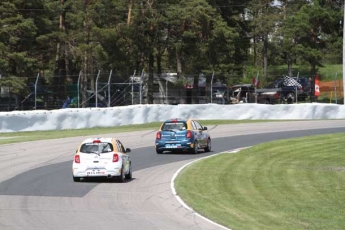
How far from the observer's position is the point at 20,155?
29.6 m

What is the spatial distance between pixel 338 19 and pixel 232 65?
12712 millimetres

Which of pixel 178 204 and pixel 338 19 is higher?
pixel 338 19

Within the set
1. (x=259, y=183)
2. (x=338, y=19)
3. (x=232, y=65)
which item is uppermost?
(x=338, y=19)

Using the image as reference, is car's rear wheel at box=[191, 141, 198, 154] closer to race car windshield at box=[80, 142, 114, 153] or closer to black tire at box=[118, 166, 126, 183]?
black tire at box=[118, 166, 126, 183]

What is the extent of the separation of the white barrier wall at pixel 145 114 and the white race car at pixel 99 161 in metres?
19.4

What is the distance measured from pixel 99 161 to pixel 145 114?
81.6 ft

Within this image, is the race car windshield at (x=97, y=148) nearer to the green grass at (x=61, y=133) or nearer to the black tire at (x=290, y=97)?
the green grass at (x=61, y=133)

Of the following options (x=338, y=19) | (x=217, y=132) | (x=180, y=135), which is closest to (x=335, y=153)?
(x=180, y=135)

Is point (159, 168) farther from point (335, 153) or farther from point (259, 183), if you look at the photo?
point (335, 153)

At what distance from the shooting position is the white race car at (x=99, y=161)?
69.4 ft

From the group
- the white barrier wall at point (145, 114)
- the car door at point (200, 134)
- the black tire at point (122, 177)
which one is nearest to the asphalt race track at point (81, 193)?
the black tire at point (122, 177)

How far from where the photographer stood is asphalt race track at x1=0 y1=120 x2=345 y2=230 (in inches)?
575

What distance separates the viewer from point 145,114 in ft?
151

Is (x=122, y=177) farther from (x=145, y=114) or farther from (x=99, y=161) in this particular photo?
(x=145, y=114)
